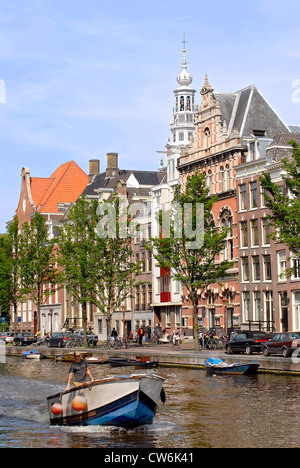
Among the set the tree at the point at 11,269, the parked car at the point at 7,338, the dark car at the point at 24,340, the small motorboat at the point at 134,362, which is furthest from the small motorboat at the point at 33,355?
the tree at the point at 11,269

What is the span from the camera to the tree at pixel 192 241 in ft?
220

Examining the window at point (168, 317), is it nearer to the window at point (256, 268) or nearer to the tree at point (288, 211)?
the window at point (256, 268)

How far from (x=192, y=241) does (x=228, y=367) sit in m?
20.0

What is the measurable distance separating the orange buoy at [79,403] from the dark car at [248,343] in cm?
2994

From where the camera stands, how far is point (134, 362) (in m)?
57.8

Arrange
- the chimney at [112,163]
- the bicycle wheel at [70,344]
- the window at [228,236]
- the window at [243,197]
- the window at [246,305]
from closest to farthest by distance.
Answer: the window at [246,305]
the window at [243,197]
the window at [228,236]
the bicycle wheel at [70,344]
the chimney at [112,163]

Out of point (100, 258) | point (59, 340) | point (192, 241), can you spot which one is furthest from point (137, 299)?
point (192, 241)

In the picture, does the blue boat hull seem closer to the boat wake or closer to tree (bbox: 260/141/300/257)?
tree (bbox: 260/141/300/257)

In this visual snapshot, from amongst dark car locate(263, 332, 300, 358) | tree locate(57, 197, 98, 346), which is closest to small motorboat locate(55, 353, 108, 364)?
tree locate(57, 197, 98, 346)

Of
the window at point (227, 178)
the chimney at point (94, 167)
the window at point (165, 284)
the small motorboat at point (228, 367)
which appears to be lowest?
the small motorboat at point (228, 367)

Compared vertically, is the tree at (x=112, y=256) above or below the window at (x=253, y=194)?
below

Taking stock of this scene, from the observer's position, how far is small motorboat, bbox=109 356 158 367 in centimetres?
5772

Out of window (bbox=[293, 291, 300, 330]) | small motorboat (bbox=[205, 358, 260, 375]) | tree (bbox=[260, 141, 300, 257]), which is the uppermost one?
tree (bbox=[260, 141, 300, 257])
